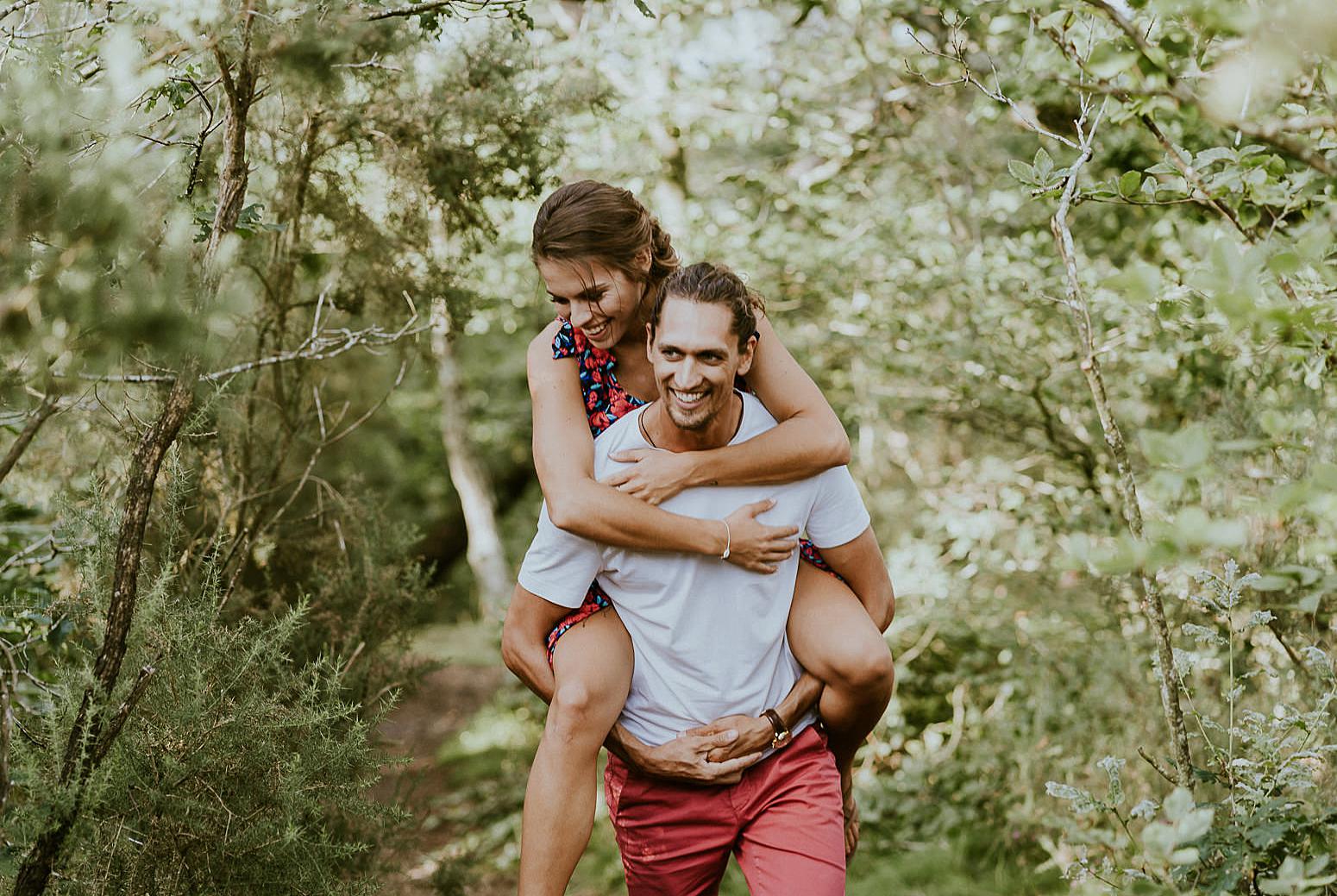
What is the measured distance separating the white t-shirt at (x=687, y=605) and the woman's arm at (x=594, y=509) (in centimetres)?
8

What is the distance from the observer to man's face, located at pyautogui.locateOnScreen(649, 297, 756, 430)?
8.43ft

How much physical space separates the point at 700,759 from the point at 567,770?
1.09 feet

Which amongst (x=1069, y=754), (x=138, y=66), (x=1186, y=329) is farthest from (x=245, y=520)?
(x=1069, y=754)

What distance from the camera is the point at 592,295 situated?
2.80 metres

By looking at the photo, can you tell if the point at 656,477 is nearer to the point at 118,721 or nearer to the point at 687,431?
the point at 687,431

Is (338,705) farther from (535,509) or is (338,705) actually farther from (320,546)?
(535,509)

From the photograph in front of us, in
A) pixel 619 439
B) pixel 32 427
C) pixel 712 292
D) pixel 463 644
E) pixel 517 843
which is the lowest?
pixel 463 644

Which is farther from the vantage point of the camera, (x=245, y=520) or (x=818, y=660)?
(x=245, y=520)

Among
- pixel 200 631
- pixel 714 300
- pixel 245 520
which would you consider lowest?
pixel 245 520

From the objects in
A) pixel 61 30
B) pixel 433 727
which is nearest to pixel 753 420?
pixel 61 30

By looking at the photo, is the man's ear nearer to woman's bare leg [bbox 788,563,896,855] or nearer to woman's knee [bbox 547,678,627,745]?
woman's bare leg [bbox 788,563,896,855]

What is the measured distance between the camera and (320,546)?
156 inches

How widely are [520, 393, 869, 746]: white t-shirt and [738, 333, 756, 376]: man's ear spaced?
0.99 feet

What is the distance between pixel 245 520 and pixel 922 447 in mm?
5397
